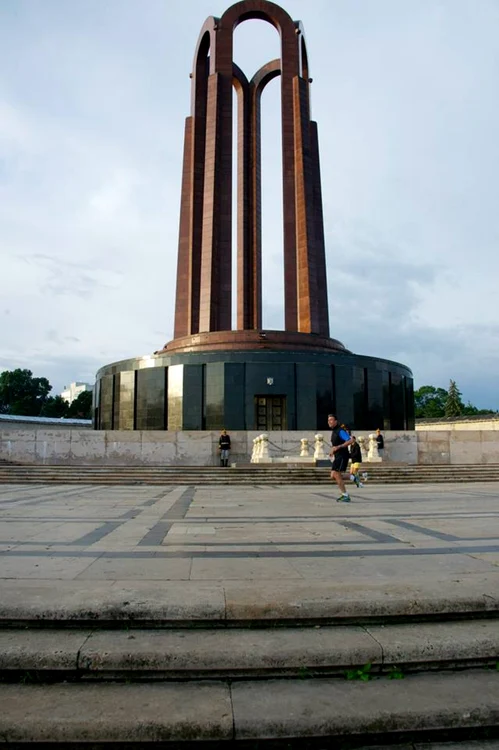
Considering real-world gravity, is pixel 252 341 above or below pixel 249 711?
above

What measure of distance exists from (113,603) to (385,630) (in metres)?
1.75

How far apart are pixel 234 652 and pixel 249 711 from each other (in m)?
0.43

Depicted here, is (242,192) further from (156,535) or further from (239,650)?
(239,650)

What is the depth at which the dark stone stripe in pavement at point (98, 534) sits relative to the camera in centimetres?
600

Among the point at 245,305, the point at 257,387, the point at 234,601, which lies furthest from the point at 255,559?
the point at 245,305

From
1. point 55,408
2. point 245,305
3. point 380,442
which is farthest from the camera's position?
point 55,408

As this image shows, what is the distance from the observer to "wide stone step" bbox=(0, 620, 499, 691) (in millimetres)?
2943

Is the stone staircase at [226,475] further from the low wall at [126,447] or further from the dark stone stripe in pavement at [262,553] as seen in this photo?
the dark stone stripe in pavement at [262,553]

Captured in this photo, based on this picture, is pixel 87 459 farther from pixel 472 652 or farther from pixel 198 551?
pixel 472 652

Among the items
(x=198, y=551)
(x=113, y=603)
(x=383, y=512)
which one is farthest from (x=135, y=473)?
(x=113, y=603)

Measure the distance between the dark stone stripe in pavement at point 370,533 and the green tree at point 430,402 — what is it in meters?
89.6

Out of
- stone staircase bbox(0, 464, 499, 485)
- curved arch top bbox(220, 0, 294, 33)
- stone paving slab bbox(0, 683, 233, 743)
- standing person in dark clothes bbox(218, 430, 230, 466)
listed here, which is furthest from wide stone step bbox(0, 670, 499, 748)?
curved arch top bbox(220, 0, 294, 33)

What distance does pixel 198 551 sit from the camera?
545 cm

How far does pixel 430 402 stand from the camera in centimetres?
9819
